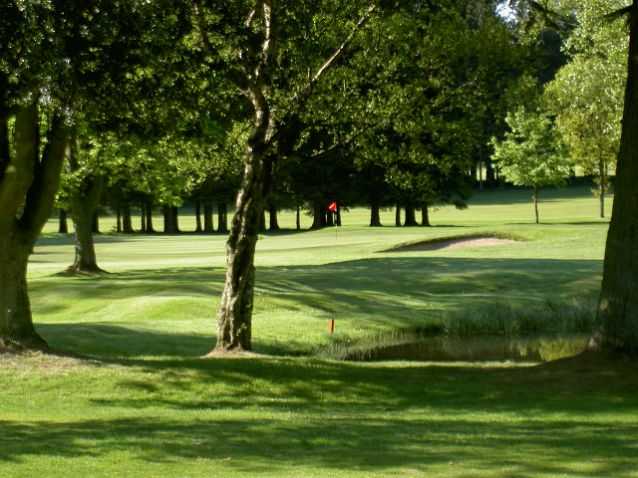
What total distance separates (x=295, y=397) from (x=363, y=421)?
296 centimetres

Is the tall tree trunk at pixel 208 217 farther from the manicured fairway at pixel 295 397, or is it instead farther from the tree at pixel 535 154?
the manicured fairway at pixel 295 397

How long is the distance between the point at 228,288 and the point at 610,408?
7.90 m

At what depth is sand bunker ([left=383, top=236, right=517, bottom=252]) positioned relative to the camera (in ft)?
180

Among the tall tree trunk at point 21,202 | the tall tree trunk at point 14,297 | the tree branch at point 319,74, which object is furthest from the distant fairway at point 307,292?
the tree branch at point 319,74

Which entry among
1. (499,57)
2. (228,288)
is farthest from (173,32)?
(499,57)

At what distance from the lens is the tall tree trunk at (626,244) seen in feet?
57.3

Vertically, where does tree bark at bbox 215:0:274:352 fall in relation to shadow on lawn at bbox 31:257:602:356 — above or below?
above

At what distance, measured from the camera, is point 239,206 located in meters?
20.3

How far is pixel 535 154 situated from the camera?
3408 inches

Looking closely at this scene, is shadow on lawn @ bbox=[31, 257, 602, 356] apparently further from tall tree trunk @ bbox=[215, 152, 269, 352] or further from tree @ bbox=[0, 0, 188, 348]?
tree @ bbox=[0, 0, 188, 348]

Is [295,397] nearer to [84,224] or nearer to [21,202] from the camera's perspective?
[21,202]

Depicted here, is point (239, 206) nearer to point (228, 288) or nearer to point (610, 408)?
point (228, 288)

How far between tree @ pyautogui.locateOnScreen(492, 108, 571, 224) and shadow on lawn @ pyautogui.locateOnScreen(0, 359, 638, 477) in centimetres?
6798

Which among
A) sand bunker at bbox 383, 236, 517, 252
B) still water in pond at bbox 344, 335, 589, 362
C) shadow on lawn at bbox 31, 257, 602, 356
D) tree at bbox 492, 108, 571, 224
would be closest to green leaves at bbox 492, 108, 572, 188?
tree at bbox 492, 108, 571, 224
